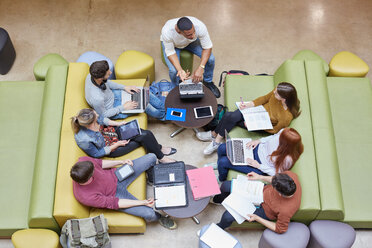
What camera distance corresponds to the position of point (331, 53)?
5.97 m

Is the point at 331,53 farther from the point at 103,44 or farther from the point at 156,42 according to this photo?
the point at 103,44

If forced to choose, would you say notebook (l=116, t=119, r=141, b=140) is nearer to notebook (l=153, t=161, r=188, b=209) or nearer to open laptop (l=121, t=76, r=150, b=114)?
open laptop (l=121, t=76, r=150, b=114)

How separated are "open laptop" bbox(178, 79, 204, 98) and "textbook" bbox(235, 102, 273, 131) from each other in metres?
0.60

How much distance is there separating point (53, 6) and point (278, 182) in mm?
5191

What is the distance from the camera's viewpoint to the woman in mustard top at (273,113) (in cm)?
404

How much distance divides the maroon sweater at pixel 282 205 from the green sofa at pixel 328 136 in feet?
0.77

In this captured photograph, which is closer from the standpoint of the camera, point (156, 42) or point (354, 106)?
point (354, 106)

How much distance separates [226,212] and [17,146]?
2670mm

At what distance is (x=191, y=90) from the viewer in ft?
15.3

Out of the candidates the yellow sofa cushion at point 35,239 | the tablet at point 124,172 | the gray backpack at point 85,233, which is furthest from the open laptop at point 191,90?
the yellow sofa cushion at point 35,239

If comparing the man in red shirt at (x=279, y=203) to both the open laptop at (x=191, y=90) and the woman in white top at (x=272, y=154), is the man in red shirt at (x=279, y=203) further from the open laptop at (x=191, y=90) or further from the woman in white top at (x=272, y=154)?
the open laptop at (x=191, y=90)

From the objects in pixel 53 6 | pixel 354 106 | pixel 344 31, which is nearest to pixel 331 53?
pixel 344 31

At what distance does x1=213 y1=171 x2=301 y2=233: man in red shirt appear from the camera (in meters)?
3.39

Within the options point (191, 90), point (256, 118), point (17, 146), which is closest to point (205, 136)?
point (191, 90)
